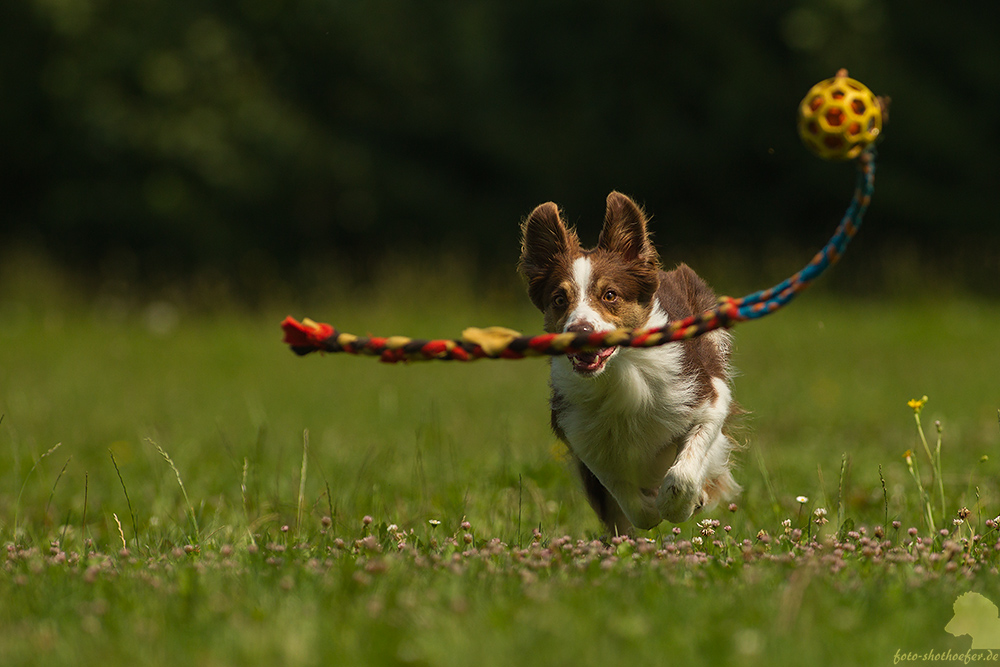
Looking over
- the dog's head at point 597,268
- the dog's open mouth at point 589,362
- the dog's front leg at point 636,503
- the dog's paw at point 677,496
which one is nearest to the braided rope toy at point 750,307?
the dog's open mouth at point 589,362

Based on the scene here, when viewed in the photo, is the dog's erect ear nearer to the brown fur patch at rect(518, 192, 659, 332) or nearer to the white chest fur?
the brown fur patch at rect(518, 192, 659, 332)

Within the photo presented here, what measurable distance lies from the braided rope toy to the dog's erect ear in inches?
36.0

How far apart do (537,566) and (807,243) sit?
15.8 metres

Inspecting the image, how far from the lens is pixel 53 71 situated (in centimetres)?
1858

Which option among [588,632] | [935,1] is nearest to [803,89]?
[935,1]

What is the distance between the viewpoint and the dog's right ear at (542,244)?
4.08m

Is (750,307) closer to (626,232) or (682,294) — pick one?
(626,232)

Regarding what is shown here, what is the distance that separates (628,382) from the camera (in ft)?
13.3

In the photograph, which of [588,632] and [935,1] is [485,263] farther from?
[588,632]

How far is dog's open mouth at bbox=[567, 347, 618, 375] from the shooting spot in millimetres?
3754

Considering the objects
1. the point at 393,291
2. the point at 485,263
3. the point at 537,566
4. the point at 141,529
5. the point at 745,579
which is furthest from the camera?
the point at 485,263

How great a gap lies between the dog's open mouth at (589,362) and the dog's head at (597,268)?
13 millimetres

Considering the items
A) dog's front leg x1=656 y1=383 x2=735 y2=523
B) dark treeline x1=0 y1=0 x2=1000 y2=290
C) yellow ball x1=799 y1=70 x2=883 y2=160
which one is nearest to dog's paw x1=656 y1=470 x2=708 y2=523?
dog's front leg x1=656 y1=383 x2=735 y2=523

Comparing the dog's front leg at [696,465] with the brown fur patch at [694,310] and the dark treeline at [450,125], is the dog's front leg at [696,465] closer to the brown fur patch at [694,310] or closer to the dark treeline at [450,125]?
the brown fur patch at [694,310]
